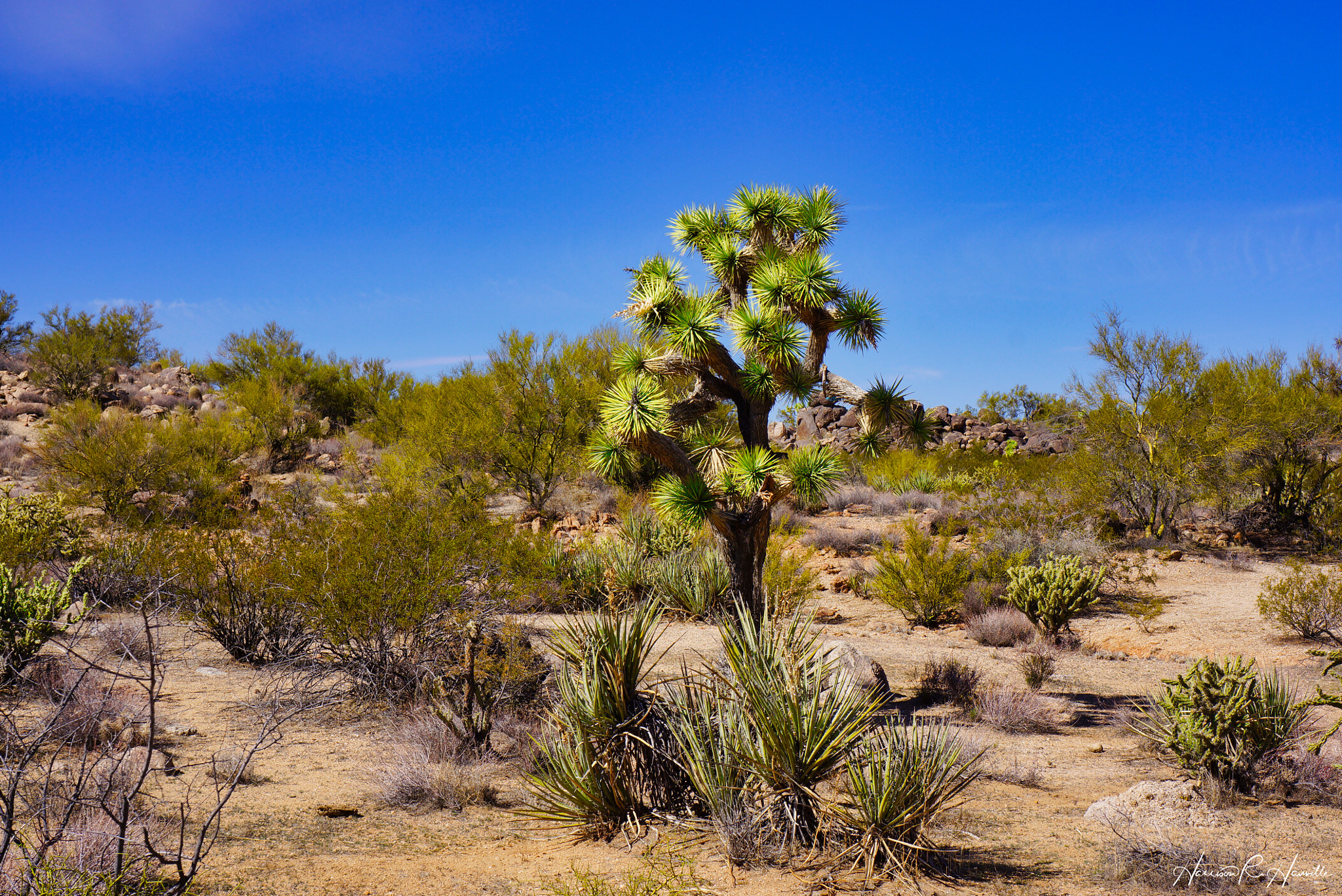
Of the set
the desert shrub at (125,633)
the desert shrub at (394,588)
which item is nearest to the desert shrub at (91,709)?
the desert shrub at (125,633)

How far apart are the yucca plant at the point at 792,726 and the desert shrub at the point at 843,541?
14386 mm

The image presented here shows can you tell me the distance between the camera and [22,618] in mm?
7938

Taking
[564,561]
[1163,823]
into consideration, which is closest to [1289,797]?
[1163,823]

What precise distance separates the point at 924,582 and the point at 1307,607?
206 inches

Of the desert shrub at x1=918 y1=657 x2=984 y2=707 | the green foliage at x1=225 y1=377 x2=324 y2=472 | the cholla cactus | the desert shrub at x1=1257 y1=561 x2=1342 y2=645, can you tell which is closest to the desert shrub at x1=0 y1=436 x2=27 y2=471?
the green foliage at x1=225 y1=377 x2=324 y2=472

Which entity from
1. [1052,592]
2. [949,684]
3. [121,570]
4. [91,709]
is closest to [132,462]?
[121,570]

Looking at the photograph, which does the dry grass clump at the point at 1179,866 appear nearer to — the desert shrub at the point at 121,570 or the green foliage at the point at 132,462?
the desert shrub at the point at 121,570

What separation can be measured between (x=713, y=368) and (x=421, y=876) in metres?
5.30

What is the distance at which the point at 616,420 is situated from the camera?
7855 millimetres

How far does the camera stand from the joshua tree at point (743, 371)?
26.1 feet

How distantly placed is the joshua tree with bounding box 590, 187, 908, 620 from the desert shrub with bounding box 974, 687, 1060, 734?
97.4 inches

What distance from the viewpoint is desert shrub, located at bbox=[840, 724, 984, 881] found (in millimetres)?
4480

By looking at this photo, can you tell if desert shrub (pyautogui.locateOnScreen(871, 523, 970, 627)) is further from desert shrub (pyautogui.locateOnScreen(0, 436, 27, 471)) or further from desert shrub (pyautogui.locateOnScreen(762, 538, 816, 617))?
desert shrub (pyautogui.locateOnScreen(0, 436, 27, 471))

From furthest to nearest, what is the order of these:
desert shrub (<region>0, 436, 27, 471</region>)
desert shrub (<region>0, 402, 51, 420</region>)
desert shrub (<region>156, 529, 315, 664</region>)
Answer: desert shrub (<region>0, 402, 51, 420</region>), desert shrub (<region>0, 436, 27, 471</region>), desert shrub (<region>156, 529, 315, 664</region>)
